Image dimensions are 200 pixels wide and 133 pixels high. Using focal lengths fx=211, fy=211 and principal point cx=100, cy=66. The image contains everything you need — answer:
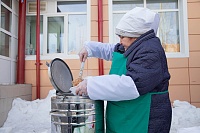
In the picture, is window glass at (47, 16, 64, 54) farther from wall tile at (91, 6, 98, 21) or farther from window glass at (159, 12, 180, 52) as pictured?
window glass at (159, 12, 180, 52)

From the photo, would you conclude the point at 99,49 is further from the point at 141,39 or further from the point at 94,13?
the point at 94,13

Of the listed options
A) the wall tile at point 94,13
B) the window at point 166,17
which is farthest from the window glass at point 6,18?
the window at point 166,17

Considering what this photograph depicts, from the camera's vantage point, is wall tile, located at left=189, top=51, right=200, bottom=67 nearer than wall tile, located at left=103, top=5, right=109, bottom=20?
Yes

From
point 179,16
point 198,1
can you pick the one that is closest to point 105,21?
point 179,16

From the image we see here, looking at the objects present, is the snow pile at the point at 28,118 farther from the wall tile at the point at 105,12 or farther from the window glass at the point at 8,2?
the wall tile at the point at 105,12

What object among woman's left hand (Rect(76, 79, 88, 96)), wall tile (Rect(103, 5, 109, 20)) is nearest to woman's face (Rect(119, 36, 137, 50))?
woman's left hand (Rect(76, 79, 88, 96))

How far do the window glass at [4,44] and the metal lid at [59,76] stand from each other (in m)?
2.67

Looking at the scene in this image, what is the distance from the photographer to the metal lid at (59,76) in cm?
117

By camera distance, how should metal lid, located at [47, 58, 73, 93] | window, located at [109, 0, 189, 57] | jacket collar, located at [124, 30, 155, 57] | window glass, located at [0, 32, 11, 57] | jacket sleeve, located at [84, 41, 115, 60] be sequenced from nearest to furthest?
jacket collar, located at [124, 30, 155, 57] < metal lid, located at [47, 58, 73, 93] < jacket sleeve, located at [84, 41, 115, 60] < window glass, located at [0, 32, 11, 57] < window, located at [109, 0, 189, 57]

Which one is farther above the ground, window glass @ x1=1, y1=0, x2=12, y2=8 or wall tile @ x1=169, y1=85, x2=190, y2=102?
window glass @ x1=1, y1=0, x2=12, y2=8

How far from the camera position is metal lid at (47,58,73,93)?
3.82 feet

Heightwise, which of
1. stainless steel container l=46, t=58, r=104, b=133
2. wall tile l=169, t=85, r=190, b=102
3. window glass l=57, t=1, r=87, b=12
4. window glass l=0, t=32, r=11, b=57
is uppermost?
window glass l=57, t=1, r=87, b=12

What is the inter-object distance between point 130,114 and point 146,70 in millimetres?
241

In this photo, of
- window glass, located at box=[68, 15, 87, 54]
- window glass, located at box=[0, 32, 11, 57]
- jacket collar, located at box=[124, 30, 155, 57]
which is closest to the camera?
jacket collar, located at box=[124, 30, 155, 57]
